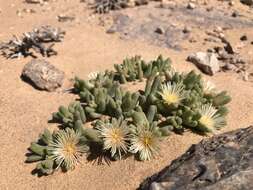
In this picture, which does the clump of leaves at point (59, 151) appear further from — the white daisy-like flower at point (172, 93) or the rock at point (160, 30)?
the rock at point (160, 30)

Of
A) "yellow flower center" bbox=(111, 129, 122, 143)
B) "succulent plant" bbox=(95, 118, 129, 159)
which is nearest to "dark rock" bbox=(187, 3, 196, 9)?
"succulent plant" bbox=(95, 118, 129, 159)

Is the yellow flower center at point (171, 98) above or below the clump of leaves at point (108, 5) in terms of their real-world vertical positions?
above

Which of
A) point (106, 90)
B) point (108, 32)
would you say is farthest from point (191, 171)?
point (108, 32)

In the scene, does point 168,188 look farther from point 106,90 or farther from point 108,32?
point 108,32

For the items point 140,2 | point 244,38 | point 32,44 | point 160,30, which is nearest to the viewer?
point 32,44

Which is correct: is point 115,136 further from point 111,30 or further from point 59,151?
point 111,30

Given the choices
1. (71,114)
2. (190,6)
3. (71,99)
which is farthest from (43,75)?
(190,6)

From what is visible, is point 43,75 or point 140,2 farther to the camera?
point 140,2

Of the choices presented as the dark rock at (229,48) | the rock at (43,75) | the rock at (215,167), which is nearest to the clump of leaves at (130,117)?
the rock at (43,75)
